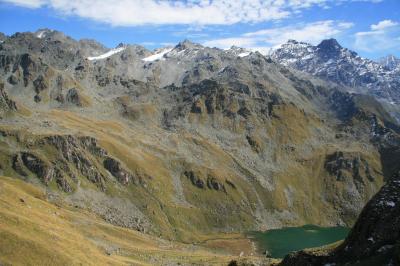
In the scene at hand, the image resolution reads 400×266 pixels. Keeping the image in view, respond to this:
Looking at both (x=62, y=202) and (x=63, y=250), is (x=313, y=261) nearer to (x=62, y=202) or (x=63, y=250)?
(x=63, y=250)

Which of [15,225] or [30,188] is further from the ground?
[15,225]

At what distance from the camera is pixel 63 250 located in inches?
3105

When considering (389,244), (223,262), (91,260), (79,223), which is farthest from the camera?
(79,223)

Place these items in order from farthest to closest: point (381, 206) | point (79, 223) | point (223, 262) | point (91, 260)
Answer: point (79, 223)
point (223, 262)
point (91, 260)
point (381, 206)

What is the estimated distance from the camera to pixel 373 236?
43.6 m

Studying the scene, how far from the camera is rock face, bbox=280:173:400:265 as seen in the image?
136 ft

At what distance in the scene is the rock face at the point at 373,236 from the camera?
136ft

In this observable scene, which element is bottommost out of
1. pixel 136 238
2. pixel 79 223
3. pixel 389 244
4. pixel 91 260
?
pixel 136 238

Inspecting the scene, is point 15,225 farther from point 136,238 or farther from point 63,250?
point 136,238

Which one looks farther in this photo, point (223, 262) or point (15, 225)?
point (223, 262)

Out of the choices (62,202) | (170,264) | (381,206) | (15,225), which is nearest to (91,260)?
(15,225)

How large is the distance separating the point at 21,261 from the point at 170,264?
66.2 m

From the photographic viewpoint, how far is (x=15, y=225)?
250 feet

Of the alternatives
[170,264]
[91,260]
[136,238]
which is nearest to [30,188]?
[136,238]
